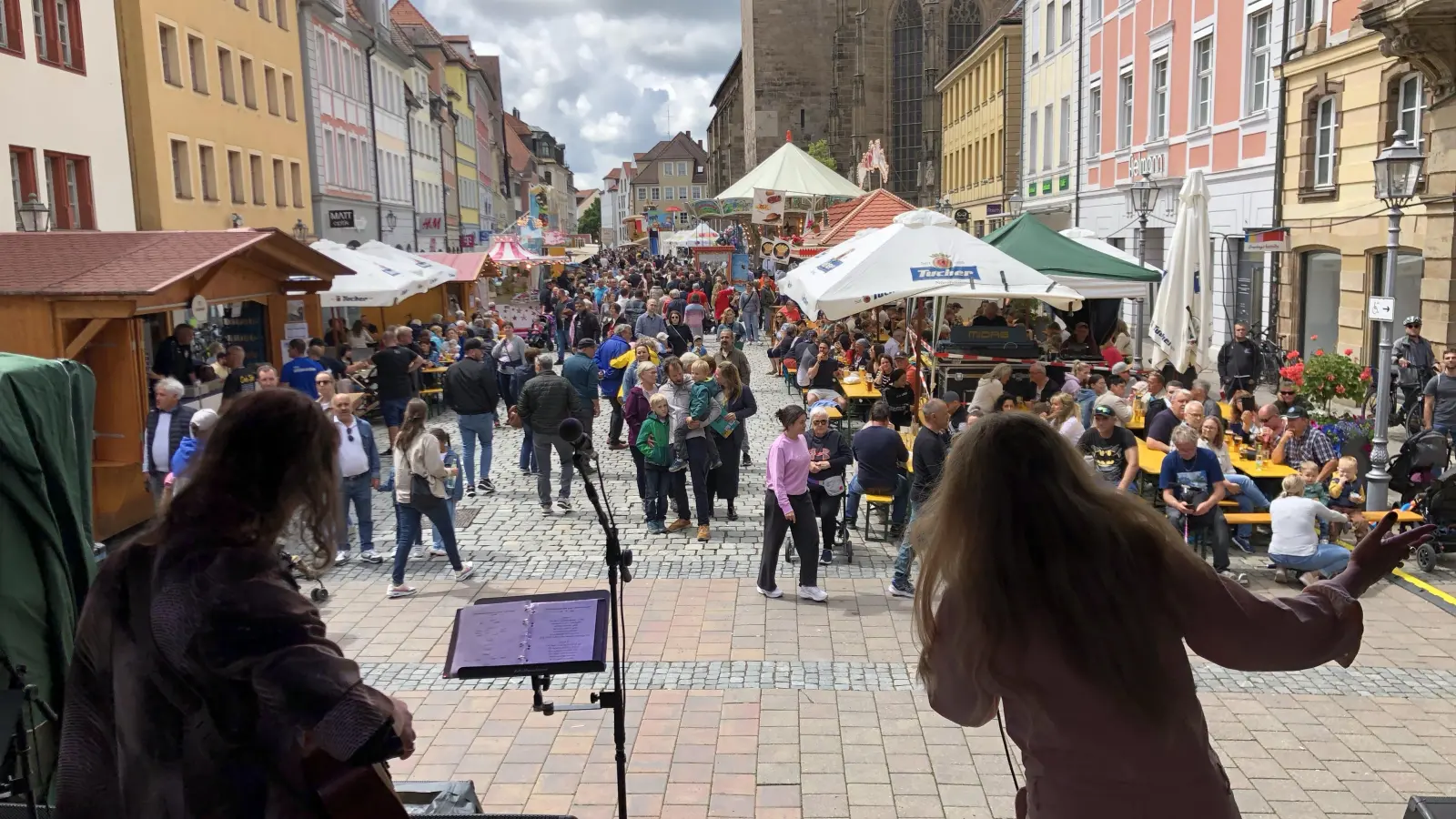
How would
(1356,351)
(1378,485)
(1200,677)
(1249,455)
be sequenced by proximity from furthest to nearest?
(1356,351), (1249,455), (1378,485), (1200,677)

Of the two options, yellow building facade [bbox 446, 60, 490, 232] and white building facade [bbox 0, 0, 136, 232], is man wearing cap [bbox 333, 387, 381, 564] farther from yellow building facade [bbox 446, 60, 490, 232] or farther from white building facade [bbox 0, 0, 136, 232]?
yellow building facade [bbox 446, 60, 490, 232]

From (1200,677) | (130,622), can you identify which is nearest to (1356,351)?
(1200,677)

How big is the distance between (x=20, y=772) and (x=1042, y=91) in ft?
121

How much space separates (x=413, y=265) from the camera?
2128 centimetres

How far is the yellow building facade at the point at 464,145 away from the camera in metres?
60.6

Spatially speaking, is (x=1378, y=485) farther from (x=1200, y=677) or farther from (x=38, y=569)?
(x=38, y=569)

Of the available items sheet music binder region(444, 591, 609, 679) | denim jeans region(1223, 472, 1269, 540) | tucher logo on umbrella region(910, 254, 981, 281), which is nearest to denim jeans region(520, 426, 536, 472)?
tucher logo on umbrella region(910, 254, 981, 281)

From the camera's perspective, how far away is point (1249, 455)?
423 inches

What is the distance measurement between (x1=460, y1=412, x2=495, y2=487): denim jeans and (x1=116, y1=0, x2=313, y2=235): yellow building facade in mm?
13856

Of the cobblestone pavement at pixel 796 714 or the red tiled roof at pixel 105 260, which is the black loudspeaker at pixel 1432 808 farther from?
the red tiled roof at pixel 105 260

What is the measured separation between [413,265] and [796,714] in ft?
54.8

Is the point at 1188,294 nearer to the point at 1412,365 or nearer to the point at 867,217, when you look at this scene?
the point at 1412,365

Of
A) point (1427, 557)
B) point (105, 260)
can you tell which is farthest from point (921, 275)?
point (105, 260)

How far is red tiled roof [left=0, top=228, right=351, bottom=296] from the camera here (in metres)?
10.0
